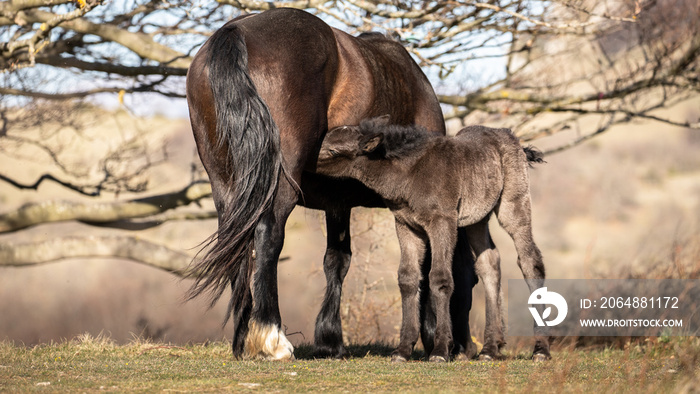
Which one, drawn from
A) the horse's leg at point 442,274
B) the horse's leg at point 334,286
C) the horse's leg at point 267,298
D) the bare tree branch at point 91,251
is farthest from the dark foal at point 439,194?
the bare tree branch at point 91,251

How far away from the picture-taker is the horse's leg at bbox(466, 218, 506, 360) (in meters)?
6.16

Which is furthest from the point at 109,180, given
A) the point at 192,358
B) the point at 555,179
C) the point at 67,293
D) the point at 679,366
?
the point at 555,179

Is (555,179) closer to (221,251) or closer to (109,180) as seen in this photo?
(109,180)

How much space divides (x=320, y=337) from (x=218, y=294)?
145cm

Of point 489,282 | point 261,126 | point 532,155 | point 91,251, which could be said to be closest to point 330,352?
point 489,282

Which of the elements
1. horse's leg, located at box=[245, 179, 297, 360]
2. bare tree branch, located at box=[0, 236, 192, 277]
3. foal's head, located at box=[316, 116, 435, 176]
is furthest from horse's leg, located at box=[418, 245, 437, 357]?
bare tree branch, located at box=[0, 236, 192, 277]

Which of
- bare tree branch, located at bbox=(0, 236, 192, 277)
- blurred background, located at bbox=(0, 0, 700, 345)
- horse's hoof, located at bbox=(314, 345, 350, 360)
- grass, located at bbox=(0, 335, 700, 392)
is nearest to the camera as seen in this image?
grass, located at bbox=(0, 335, 700, 392)

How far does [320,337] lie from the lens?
6.54 meters

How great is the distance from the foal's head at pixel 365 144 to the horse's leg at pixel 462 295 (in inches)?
45.2

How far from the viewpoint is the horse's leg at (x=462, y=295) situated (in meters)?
6.81

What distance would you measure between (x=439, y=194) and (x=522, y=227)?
0.92m

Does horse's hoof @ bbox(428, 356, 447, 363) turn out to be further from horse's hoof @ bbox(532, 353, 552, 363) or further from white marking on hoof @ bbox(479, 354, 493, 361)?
horse's hoof @ bbox(532, 353, 552, 363)

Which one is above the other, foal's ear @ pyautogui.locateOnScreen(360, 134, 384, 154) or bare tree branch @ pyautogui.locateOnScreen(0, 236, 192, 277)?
foal's ear @ pyautogui.locateOnScreen(360, 134, 384, 154)

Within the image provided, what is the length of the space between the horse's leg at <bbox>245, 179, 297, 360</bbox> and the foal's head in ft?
2.22
